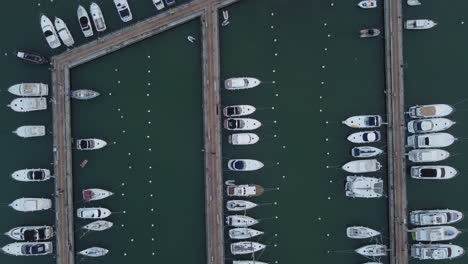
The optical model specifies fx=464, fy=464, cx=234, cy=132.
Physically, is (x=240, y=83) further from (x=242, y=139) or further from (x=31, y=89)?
(x=31, y=89)

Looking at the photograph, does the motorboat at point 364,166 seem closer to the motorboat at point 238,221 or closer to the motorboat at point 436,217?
the motorboat at point 436,217

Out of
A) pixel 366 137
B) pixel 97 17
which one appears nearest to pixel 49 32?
pixel 97 17

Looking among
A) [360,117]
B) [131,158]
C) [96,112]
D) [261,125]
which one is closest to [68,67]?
[96,112]

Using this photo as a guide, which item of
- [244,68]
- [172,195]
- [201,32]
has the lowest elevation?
[172,195]

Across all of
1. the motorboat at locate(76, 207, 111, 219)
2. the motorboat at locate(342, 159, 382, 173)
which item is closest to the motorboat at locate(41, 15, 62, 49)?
the motorboat at locate(76, 207, 111, 219)

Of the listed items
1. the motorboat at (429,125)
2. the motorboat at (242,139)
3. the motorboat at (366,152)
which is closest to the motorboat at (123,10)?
the motorboat at (242,139)

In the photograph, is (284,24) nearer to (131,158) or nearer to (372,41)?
(372,41)
